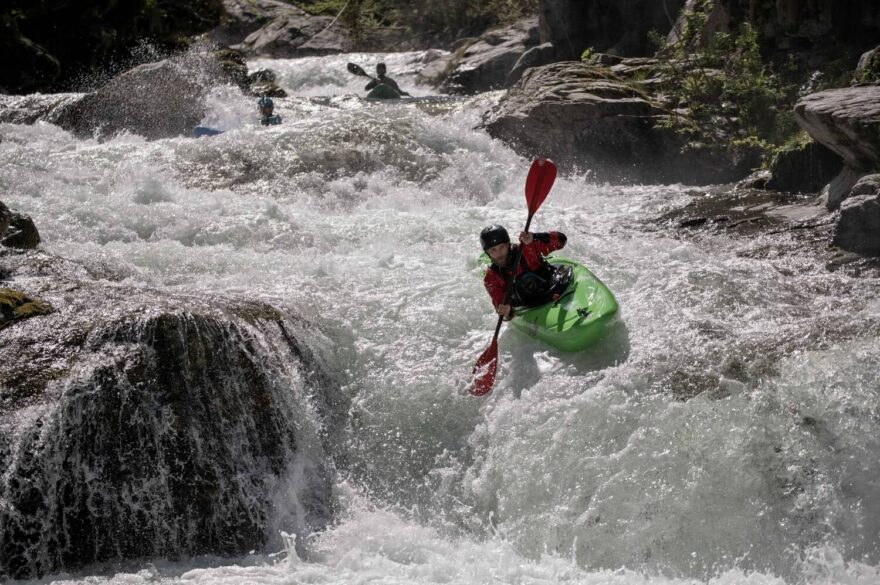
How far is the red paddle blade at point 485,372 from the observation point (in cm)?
519

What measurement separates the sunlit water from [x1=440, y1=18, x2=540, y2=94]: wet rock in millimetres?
7629

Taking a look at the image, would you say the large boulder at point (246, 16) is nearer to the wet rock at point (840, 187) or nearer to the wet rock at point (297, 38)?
the wet rock at point (297, 38)

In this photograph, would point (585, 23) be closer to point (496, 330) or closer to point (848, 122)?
point (848, 122)

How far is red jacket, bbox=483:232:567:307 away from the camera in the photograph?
5.79m

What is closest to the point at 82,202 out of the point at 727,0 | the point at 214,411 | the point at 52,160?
the point at 52,160

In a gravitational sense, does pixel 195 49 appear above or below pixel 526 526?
above

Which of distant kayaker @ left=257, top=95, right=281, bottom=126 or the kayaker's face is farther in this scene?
distant kayaker @ left=257, top=95, right=281, bottom=126

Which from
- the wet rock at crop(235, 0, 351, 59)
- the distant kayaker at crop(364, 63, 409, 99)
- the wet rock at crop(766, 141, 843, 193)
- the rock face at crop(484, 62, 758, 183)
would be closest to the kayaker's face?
the wet rock at crop(766, 141, 843, 193)

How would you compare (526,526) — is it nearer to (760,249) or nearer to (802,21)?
(760,249)

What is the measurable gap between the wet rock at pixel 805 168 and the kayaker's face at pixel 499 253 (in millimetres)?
3972

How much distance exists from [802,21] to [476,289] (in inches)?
265

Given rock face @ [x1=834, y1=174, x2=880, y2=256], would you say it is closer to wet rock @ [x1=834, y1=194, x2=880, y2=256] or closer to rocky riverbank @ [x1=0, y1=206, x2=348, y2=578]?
wet rock @ [x1=834, y1=194, x2=880, y2=256]

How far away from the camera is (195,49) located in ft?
50.9

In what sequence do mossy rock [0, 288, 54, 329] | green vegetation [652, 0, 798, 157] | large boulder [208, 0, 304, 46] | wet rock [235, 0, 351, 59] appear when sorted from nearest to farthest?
mossy rock [0, 288, 54, 329] → green vegetation [652, 0, 798, 157] → wet rock [235, 0, 351, 59] → large boulder [208, 0, 304, 46]
